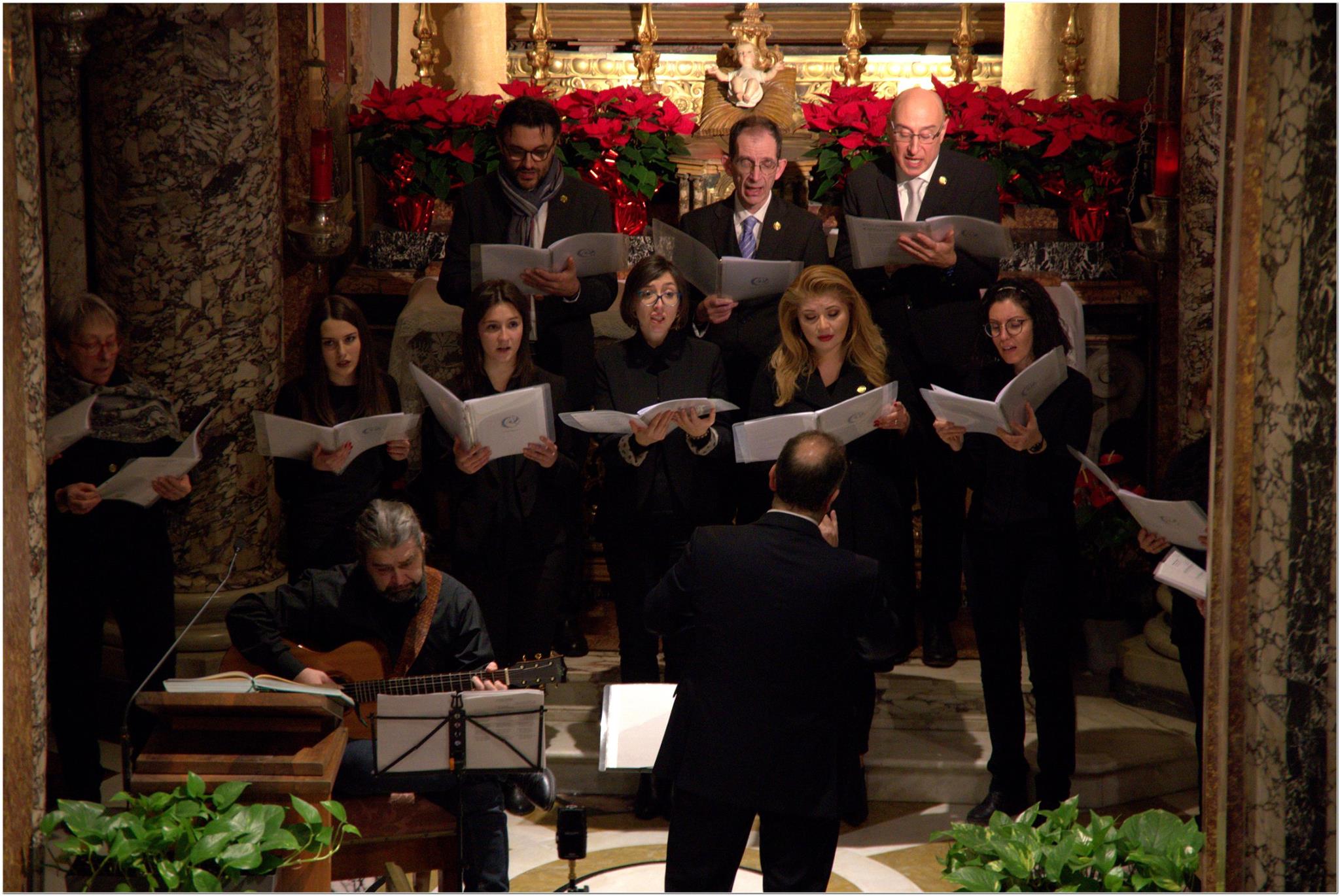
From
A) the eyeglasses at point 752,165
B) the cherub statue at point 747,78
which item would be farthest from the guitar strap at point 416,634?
the cherub statue at point 747,78

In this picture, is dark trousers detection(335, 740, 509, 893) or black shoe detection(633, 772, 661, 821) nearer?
dark trousers detection(335, 740, 509, 893)

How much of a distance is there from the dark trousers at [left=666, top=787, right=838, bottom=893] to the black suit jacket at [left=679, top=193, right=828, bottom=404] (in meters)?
2.10

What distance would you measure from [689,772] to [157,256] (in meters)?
3.29

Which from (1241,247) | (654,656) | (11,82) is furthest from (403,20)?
(1241,247)

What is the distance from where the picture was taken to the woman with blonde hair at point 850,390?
5207mm

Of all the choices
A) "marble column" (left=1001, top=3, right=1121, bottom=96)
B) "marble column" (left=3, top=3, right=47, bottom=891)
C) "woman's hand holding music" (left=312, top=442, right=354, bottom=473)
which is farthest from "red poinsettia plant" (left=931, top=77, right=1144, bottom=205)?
"marble column" (left=3, top=3, right=47, bottom=891)

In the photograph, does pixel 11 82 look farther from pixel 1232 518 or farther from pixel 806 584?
pixel 1232 518

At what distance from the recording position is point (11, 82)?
3.33 m

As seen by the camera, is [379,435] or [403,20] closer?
[379,435]

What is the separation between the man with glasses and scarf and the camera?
18.7 feet

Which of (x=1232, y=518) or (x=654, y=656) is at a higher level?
(x=1232, y=518)

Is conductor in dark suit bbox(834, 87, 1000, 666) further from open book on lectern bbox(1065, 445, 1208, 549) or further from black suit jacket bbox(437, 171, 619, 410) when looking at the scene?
open book on lectern bbox(1065, 445, 1208, 549)

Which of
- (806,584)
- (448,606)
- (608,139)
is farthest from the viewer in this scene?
(608,139)

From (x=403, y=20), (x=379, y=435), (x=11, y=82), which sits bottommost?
(x=379, y=435)
